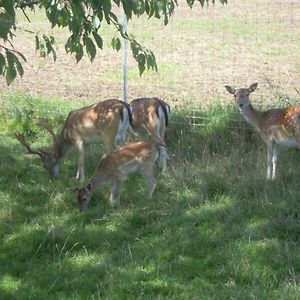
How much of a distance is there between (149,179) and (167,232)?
1367mm

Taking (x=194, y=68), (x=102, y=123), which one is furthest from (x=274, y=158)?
(x=194, y=68)

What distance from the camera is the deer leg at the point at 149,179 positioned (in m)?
8.19

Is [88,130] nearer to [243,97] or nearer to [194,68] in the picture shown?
[243,97]

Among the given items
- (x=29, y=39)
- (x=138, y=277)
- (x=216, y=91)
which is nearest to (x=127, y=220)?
(x=138, y=277)

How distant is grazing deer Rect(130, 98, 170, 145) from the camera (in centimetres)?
964

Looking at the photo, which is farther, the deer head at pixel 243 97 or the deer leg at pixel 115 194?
the deer head at pixel 243 97

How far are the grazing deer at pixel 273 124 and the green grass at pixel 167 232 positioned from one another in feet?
0.59

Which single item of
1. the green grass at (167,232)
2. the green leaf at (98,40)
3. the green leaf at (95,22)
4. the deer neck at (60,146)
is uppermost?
the green leaf at (95,22)

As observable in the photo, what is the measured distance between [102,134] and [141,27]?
11.3 m

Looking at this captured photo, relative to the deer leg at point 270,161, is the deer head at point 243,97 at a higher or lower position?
higher

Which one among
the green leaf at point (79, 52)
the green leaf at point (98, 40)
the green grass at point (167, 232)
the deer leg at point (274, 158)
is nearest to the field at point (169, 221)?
the green grass at point (167, 232)

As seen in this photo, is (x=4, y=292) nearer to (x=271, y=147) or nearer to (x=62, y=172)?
(x=62, y=172)

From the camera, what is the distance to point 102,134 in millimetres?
9414

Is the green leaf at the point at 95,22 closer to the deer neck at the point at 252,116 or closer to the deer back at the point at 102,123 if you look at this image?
the deer back at the point at 102,123
